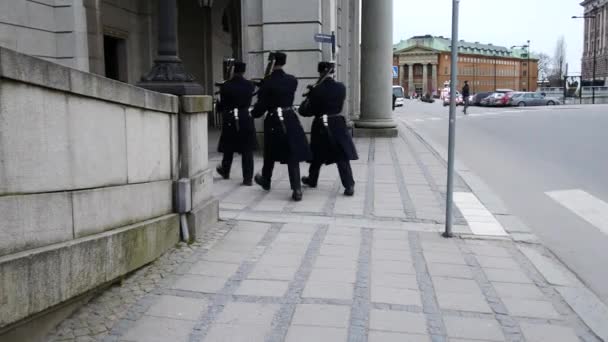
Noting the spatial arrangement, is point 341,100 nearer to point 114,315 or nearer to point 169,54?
point 169,54

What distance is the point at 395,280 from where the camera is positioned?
15.0ft

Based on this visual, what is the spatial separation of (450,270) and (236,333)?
204 cm

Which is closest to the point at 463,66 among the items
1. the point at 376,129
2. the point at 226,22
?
the point at 226,22

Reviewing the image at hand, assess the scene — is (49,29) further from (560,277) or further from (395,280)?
(560,277)

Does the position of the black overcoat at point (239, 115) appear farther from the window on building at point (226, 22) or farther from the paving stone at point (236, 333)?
the window on building at point (226, 22)

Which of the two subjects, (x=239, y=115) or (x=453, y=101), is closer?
(x=453, y=101)

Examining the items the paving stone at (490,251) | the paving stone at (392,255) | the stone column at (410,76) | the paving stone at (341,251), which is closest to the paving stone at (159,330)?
the paving stone at (341,251)

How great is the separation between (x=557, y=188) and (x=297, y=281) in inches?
236

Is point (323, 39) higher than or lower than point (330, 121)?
higher

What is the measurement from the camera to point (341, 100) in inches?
311

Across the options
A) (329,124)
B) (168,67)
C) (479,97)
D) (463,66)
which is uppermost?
(463,66)

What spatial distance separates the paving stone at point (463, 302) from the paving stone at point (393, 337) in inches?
21.6

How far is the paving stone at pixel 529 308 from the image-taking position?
399cm

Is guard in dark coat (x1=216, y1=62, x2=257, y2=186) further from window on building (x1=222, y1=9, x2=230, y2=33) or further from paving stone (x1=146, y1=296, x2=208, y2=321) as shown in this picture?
window on building (x1=222, y1=9, x2=230, y2=33)
